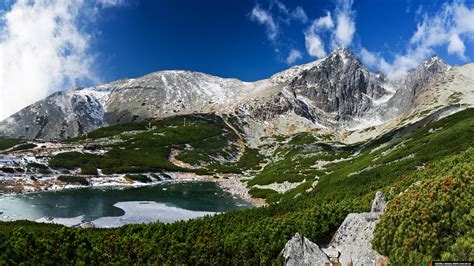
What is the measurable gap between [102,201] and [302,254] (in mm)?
61847

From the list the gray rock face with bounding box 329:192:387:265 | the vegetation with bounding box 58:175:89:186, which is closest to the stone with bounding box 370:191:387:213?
the gray rock face with bounding box 329:192:387:265

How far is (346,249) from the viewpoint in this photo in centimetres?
2052

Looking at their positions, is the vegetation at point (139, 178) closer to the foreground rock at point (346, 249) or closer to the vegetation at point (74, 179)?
the vegetation at point (74, 179)

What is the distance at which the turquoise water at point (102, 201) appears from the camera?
60062mm

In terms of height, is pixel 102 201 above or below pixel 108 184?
below

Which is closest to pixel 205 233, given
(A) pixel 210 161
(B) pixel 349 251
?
(B) pixel 349 251

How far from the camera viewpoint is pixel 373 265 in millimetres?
17234

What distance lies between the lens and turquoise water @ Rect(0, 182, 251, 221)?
197 feet

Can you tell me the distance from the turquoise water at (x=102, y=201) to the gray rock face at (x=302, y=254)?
44988 millimetres

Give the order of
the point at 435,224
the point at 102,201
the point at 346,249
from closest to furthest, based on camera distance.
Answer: the point at 435,224, the point at 346,249, the point at 102,201

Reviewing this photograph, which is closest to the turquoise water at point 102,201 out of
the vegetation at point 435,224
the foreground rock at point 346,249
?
the foreground rock at point 346,249

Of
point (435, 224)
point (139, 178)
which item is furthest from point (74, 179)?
point (435, 224)

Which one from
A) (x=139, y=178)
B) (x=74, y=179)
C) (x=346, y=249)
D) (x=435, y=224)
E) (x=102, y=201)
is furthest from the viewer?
(x=139, y=178)

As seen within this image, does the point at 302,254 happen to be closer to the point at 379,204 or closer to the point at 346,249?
the point at 346,249
